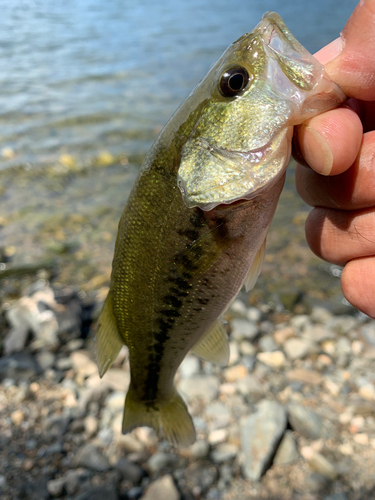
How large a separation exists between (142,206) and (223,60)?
748mm

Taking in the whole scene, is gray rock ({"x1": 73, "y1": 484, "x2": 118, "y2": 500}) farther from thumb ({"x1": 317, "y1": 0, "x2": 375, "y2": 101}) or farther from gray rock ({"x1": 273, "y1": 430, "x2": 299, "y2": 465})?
thumb ({"x1": 317, "y1": 0, "x2": 375, "y2": 101})

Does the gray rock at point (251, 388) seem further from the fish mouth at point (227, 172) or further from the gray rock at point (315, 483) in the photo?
the fish mouth at point (227, 172)

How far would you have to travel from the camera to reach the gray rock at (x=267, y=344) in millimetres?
4246

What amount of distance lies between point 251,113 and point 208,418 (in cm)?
276

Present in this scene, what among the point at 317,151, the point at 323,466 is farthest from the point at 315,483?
the point at 317,151

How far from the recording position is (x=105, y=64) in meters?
15.9

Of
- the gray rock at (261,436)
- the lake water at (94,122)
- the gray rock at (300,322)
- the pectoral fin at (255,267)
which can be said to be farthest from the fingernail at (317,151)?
the lake water at (94,122)

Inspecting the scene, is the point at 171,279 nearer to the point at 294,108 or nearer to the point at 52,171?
the point at 294,108

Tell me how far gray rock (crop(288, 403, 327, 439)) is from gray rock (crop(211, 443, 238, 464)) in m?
0.56

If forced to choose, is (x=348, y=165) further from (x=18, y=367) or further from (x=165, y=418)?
(x=18, y=367)

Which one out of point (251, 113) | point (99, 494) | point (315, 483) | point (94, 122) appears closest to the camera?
point (251, 113)

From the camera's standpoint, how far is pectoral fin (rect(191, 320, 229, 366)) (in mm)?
2422

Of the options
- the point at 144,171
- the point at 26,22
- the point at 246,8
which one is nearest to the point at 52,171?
the point at 144,171

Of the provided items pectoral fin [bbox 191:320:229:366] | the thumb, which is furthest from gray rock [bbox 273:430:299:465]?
the thumb
